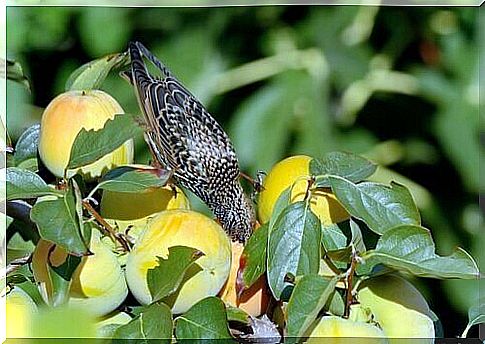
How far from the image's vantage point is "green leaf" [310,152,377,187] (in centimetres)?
36

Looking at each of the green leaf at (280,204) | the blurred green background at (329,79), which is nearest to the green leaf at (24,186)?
the green leaf at (280,204)

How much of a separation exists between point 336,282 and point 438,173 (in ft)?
2.22

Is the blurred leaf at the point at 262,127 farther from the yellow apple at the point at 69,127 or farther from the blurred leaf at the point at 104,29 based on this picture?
the yellow apple at the point at 69,127

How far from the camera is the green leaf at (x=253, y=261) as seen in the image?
13.8 inches

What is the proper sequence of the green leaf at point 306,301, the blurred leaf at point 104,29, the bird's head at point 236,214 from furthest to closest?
the blurred leaf at point 104,29, the bird's head at point 236,214, the green leaf at point 306,301

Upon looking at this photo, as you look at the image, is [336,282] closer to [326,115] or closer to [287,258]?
[287,258]

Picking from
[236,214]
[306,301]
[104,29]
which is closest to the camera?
[306,301]

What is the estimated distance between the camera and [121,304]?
0.36 m

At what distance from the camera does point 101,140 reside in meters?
0.35

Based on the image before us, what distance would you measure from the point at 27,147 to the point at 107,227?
0.12 m

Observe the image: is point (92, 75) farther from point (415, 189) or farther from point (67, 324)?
point (415, 189)

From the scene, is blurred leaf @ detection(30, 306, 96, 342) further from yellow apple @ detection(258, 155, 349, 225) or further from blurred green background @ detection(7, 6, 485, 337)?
blurred green background @ detection(7, 6, 485, 337)

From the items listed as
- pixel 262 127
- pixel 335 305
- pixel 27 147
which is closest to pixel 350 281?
pixel 335 305

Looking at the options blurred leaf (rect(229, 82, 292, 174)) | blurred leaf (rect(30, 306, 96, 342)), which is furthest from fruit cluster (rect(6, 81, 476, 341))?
blurred leaf (rect(229, 82, 292, 174))
